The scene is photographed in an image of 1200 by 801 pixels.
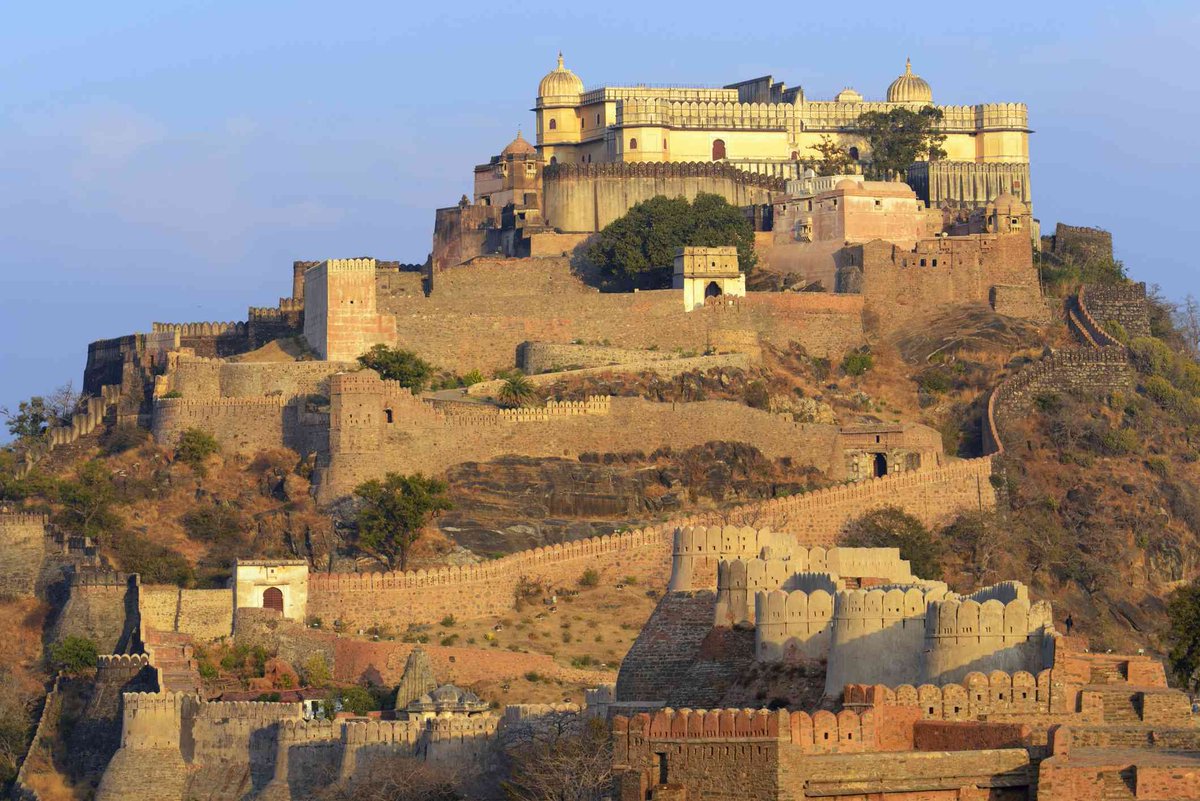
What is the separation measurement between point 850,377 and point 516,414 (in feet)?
44.8

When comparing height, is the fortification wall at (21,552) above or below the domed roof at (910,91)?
below

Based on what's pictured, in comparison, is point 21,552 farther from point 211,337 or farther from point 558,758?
point 558,758

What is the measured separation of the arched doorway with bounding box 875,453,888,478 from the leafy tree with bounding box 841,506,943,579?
516 centimetres

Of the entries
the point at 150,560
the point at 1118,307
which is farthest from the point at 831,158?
the point at 150,560

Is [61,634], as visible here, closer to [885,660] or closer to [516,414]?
[516,414]

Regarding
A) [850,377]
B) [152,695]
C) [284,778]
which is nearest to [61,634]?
[152,695]

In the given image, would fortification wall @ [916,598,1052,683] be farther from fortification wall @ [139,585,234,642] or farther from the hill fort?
fortification wall @ [139,585,234,642]

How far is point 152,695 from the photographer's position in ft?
225

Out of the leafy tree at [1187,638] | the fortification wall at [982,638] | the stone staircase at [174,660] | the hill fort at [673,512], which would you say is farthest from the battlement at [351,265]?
the fortification wall at [982,638]

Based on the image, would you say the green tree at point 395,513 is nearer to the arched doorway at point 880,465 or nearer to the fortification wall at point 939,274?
the arched doorway at point 880,465

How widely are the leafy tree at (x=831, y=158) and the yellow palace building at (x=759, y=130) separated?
0.28 m

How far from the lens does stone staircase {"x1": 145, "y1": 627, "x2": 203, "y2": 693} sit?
71.9 metres

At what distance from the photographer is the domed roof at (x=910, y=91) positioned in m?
115

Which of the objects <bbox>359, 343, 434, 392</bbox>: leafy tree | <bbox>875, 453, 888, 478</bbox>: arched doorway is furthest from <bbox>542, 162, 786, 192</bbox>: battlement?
<bbox>875, 453, 888, 478</bbox>: arched doorway
